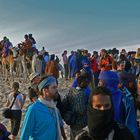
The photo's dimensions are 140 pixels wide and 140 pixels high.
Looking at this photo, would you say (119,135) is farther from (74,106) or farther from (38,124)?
(74,106)

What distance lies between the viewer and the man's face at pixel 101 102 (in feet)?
15.0

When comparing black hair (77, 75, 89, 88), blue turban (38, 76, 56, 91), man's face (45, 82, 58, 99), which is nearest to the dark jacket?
man's face (45, 82, 58, 99)

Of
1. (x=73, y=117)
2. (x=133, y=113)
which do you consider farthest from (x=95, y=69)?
(x=133, y=113)

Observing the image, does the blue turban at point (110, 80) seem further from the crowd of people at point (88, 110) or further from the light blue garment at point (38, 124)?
the light blue garment at point (38, 124)

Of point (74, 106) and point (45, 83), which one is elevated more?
point (45, 83)

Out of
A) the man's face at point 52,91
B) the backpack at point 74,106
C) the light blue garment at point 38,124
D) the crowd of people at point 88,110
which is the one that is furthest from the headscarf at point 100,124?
the backpack at point 74,106

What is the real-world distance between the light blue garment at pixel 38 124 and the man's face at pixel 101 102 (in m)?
1.80

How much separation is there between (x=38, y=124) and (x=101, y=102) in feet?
6.25

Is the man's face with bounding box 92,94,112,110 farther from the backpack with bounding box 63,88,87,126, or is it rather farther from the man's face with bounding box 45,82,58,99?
the backpack with bounding box 63,88,87,126

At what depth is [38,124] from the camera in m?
6.33

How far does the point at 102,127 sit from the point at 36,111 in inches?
81.2

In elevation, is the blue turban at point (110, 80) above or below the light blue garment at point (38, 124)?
above

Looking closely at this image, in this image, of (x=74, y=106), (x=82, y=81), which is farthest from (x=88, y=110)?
(x=82, y=81)

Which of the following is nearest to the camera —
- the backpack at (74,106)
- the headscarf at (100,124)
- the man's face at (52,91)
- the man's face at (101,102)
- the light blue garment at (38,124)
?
the headscarf at (100,124)
